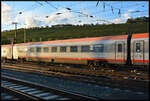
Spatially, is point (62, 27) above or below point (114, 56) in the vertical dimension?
above

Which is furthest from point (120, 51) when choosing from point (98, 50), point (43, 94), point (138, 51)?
point (43, 94)

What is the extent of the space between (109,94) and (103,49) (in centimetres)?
1015

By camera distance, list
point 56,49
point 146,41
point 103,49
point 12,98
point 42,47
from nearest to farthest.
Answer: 1. point 12,98
2. point 146,41
3. point 103,49
4. point 56,49
5. point 42,47

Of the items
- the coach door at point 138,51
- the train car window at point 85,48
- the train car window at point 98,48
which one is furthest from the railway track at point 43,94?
the train car window at point 85,48

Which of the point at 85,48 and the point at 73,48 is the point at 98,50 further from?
the point at 73,48

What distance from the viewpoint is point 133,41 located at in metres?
17.4

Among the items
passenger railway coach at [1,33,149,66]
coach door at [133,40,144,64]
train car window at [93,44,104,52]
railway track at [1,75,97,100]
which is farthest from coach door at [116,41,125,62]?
railway track at [1,75,97,100]

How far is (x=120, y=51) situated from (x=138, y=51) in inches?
64.6

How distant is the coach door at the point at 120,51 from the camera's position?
18.0 m

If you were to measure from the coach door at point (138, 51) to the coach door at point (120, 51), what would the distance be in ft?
3.27

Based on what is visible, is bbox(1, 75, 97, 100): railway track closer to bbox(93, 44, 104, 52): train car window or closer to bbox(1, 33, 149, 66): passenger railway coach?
bbox(1, 33, 149, 66): passenger railway coach

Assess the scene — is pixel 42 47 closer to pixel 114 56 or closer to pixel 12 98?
pixel 114 56

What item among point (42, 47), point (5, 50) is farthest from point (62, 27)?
point (42, 47)

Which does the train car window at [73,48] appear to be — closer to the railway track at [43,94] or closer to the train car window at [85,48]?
the train car window at [85,48]
